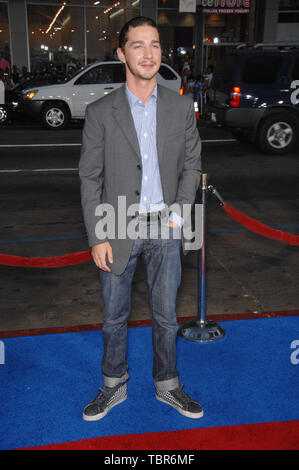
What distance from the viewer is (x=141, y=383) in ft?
11.6

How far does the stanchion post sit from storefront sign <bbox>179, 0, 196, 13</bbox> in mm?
21639

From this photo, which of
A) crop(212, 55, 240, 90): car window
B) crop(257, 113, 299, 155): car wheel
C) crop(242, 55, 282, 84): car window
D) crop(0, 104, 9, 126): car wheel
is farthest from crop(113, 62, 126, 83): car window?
crop(257, 113, 299, 155): car wheel

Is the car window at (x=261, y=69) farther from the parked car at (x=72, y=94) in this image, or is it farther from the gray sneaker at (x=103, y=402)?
the gray sneaker at (x=103, y=402)

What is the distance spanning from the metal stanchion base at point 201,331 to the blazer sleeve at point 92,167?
1.57 m

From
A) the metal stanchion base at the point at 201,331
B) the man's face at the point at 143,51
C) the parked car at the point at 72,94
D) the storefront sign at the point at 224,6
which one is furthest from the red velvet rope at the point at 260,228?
the storefront sign at the point at 224,6

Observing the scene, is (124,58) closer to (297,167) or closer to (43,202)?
(43,202)

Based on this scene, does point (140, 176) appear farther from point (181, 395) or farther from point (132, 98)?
point (181, 395)

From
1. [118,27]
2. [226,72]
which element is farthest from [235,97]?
[118,27]

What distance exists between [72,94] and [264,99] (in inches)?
251

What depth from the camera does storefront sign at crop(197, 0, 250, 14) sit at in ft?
79.8

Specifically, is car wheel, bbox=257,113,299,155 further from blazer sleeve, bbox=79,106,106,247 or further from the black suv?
blazer sleeve, bbox=79,106,106,247

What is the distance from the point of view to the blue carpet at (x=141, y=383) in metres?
3.11

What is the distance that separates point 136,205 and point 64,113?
13.5 m

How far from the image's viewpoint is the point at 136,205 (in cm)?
289
